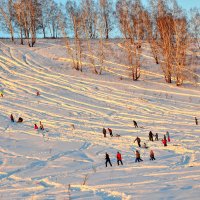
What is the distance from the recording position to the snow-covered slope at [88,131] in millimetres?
13844

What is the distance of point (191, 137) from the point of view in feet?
89.0

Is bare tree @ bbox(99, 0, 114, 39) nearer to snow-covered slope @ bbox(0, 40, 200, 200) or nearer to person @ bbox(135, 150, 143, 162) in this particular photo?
snow-covered slope @ bbox(0, 40, 200, 200)

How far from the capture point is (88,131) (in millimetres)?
30875

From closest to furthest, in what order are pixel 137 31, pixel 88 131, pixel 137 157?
1. pixel 137 157
2. pixel 88 131
3. pixel 137 31

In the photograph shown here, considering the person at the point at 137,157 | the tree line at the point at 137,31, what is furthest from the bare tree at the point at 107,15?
the person at the point at 137,157

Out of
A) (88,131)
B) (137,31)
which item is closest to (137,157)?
(88,131)

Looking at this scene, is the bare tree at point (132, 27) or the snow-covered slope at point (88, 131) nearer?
the snow-covered slope at point (88, 131)

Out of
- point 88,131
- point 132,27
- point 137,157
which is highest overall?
point 132,27

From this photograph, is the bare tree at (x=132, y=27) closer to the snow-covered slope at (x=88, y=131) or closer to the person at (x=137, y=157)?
the snow-covered slope at (x=88, y=131)

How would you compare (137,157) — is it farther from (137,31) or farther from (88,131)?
(137,31)

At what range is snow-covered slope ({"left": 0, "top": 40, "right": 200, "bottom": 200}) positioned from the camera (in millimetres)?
13844

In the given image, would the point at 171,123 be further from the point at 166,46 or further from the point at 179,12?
the point at 179,12

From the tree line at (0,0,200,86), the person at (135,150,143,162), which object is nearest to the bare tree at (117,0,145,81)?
the tree line at (0,0,200,86)

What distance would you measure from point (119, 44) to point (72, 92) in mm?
25169
